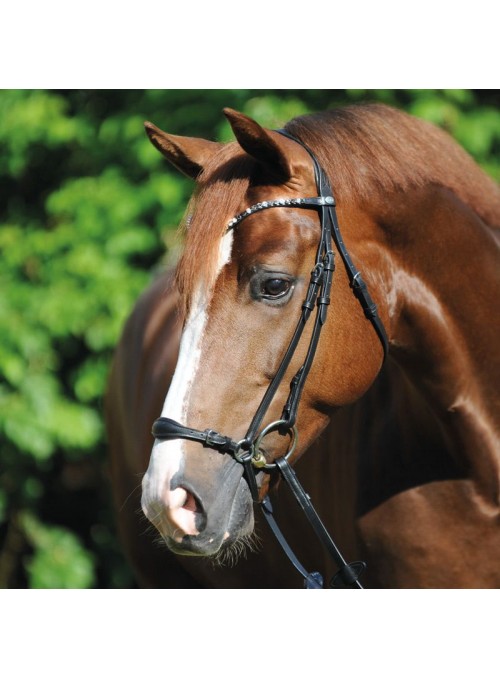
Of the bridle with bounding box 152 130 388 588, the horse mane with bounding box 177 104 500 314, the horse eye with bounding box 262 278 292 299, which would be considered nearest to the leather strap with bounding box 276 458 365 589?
the bridle with bounding box 152 130 388 588

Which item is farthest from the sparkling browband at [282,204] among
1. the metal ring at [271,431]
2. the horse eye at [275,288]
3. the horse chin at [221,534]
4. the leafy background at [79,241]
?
the leafy background at [79,241]

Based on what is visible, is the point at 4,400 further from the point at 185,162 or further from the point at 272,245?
the point at 272,245

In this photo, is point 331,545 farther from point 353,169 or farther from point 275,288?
point 353,169

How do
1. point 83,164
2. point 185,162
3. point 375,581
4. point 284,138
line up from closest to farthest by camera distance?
point 284,138 < point 185,162 < point 375,581 < point 83,164

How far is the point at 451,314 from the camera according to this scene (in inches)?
75.4

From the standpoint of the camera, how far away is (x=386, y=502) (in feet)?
6.63

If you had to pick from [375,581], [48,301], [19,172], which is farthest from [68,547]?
[375,581]

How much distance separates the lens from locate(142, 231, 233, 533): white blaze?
158cm

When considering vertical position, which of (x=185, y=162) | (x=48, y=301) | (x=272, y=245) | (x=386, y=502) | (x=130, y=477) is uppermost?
(x=185, y=162)

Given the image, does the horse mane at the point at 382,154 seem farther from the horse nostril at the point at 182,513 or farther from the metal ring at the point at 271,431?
the horse nostril at the point at 182,513

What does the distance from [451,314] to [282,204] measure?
52 centimetres

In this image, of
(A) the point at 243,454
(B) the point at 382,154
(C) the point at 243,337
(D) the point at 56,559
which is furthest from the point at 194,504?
(D) the point at 56,559

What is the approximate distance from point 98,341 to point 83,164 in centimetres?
96

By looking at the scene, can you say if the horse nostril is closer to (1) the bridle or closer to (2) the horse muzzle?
(2) the horse muzzle
